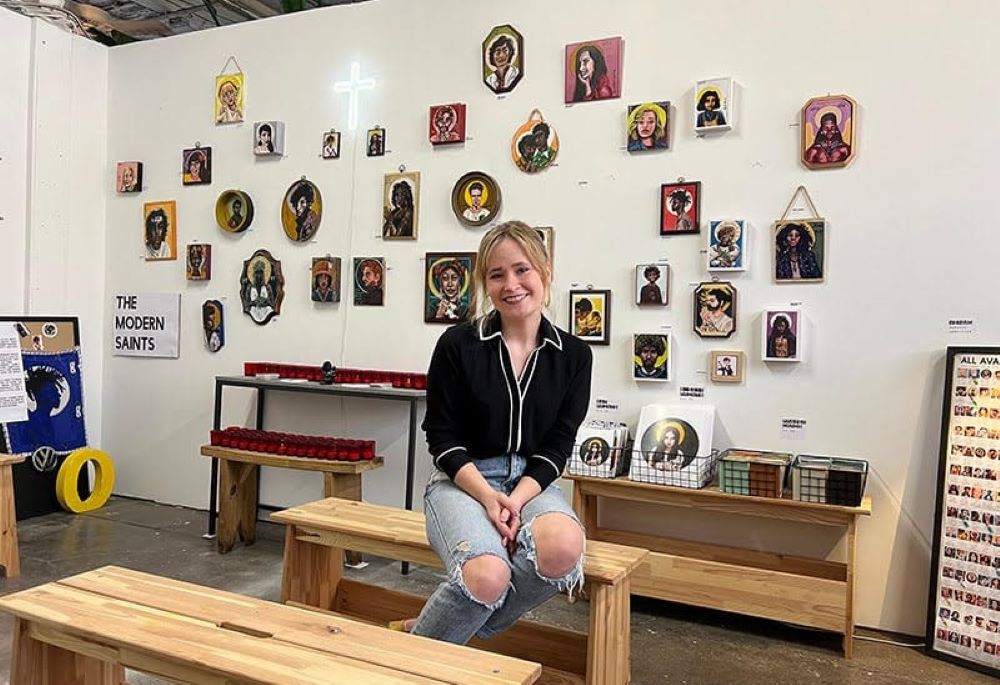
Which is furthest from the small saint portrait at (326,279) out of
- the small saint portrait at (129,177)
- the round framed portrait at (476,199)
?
the small saint portrait at (129,177)

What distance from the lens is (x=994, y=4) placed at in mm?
2953

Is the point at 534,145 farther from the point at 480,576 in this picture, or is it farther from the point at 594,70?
the point at 480,576

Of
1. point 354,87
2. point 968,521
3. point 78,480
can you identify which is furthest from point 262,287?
point 968,521

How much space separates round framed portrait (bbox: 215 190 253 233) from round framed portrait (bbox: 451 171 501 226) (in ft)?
4.17

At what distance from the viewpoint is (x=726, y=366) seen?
3.37m

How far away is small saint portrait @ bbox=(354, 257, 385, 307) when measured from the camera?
415 centimetres

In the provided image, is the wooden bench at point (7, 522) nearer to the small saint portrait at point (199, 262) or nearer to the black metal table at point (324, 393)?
the black metal table at point (324, 393)

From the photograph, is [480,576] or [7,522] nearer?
[480,576]

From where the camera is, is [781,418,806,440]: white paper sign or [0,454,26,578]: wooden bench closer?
[781,418,806,440]: white paper sign

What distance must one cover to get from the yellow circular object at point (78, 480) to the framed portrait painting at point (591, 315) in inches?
113

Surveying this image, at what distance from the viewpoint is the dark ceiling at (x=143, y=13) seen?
472 cm

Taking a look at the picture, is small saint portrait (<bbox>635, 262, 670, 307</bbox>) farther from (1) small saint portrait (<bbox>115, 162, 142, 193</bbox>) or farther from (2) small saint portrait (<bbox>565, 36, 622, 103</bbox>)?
(1) small saint portrait (<bbox>115, 162, 142, 193</bbox>)

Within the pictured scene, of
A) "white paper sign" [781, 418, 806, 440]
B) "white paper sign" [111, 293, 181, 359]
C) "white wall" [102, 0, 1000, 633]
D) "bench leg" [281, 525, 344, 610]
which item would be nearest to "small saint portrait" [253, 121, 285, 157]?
"white wall" [102, 0, 1000, 633]

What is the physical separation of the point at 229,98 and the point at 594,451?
9.52ft
